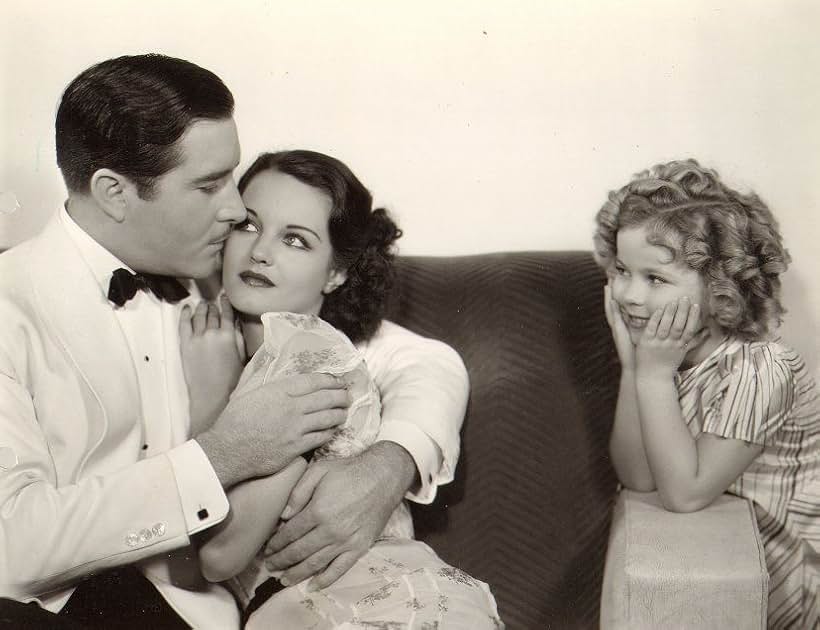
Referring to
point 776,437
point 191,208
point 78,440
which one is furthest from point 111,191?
point 776,437

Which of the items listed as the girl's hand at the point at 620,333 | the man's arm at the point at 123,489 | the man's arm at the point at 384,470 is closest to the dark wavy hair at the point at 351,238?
the man's arm at the point at 384,470

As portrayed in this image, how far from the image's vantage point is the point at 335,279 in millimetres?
2189

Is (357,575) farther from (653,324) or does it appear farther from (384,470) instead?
(653,324)

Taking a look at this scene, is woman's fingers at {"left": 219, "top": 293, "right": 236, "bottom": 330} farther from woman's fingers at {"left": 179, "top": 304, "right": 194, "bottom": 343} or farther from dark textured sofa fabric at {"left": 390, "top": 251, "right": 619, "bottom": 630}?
dark textured sofa fabric at {"left": 390, "top": 251, "right": 619, "bottom": 630}

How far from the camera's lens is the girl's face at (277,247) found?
79.6 inches

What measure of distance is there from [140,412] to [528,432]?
0.92m

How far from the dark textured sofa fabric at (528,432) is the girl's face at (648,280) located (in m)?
0.20

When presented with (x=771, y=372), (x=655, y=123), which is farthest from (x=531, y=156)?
(x=771, y=372)

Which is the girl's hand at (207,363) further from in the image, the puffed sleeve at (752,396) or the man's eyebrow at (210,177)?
the puffed sleeve at (752,396)

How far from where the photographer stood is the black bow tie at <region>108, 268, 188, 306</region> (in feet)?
6.22

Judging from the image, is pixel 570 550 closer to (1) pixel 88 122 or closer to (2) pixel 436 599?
(2) pixel 436 599

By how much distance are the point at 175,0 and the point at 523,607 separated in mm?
1809

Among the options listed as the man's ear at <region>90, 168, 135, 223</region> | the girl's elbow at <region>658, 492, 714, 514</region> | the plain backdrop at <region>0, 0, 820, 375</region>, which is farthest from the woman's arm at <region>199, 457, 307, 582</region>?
the plain backdrop at <region>0, 0, 820, 375</region>

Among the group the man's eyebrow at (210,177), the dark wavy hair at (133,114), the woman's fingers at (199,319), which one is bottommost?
the woman's fingers at (199,319)
